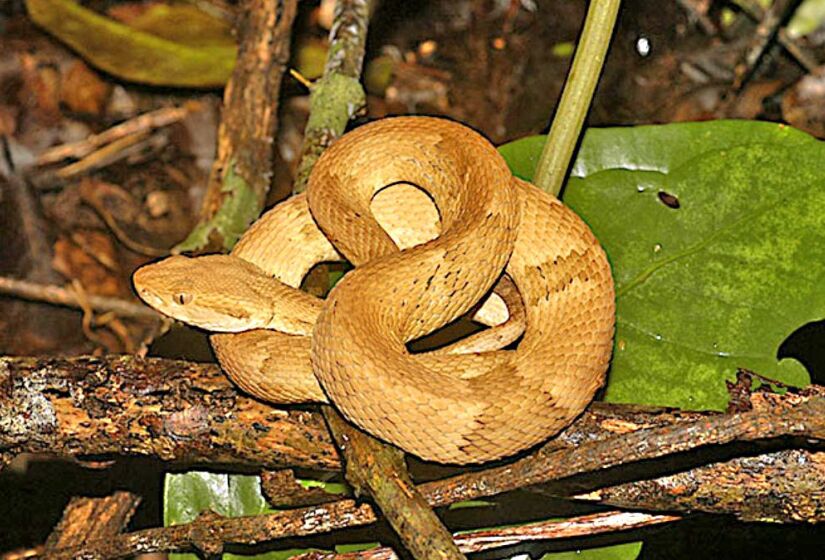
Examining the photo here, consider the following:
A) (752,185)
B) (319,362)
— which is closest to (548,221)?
(752,185)

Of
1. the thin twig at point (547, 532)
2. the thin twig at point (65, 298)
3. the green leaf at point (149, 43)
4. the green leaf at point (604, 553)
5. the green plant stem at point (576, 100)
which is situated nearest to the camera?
the thin twig at point (547, 532)

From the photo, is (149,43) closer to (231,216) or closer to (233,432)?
(231,216)

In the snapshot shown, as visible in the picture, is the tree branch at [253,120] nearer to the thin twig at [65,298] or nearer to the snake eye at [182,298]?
the thin twig at [65,298]

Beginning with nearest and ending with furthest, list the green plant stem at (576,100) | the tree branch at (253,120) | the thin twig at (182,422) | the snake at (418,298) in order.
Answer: the snake at (418,298)
the thin twig at (182,422)
the green plant stem at (576,100)
the tree branch at (253,120)

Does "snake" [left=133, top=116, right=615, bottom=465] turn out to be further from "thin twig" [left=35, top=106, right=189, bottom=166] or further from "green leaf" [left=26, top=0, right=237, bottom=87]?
"thin twig" [left=35, top=106, right=189, bottom=166]

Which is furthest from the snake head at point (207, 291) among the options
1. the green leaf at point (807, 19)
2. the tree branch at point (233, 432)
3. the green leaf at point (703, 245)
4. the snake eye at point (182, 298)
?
the green leaf at point (807, 19)

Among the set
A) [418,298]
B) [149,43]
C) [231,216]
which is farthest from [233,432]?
[149,43]
